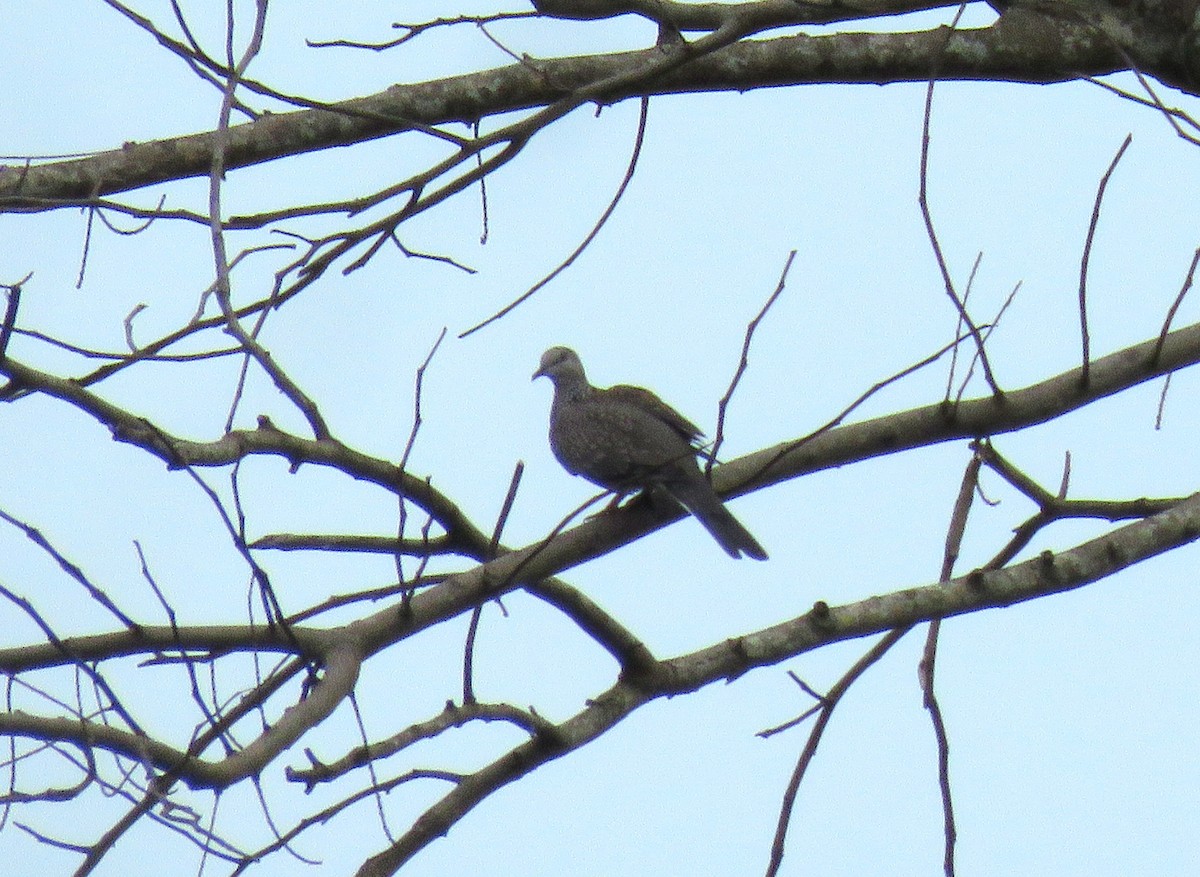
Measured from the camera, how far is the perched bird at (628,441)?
5.02 m

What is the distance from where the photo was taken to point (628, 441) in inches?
233

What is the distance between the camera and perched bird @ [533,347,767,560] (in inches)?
198

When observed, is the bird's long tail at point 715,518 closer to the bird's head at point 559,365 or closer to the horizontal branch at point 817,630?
the horizontal branch at point 817,630

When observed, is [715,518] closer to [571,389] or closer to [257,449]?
[257,449]

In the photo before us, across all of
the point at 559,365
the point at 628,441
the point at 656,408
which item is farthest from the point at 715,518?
the point at 559,365

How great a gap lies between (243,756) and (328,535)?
3.30 feet

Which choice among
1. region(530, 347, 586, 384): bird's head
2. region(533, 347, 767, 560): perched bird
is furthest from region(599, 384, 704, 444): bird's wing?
region(530, 347, 586, 384): bird's head

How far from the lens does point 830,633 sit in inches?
130

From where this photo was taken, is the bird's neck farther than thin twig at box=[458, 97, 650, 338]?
Yes

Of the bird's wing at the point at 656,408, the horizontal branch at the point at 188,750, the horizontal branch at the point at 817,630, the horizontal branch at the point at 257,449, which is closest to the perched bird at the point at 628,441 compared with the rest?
the bird's wing at the point at 656,408

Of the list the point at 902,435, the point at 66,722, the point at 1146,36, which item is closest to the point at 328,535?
the point at 66,722

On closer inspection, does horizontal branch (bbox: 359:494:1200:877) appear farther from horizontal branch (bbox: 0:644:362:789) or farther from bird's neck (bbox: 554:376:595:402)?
bird's neck (bbox: 554:376:595:402)

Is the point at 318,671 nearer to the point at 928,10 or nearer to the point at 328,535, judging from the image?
the point at 328,535

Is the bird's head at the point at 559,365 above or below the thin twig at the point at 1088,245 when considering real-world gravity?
above
